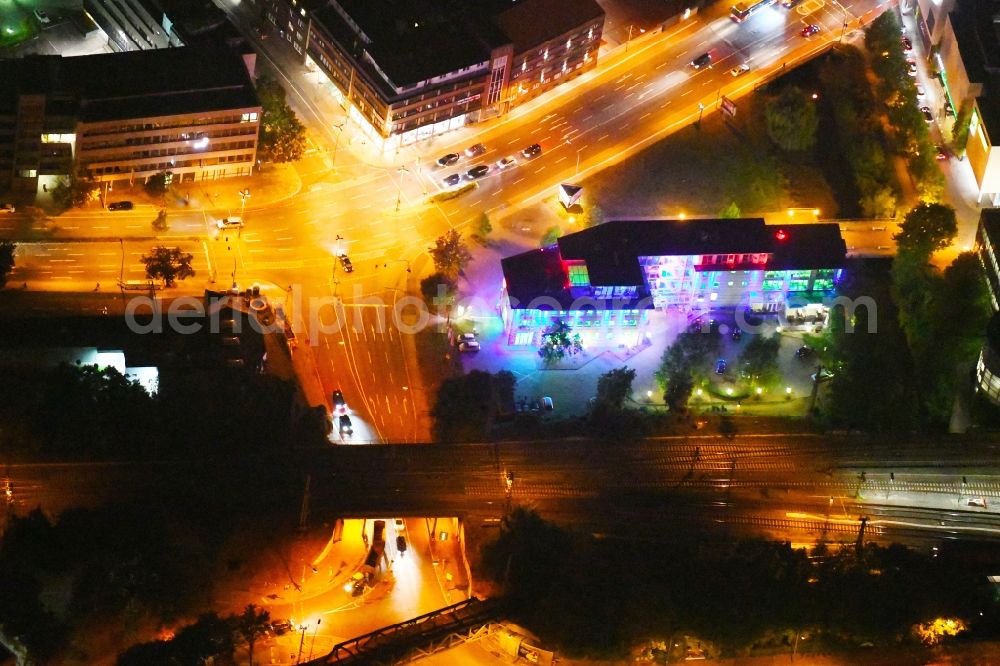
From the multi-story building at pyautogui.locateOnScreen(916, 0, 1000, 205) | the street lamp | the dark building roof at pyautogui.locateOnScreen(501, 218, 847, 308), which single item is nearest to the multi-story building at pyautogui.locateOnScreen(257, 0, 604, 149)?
the street lamp

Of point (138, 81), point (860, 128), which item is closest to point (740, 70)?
point (860, 128)

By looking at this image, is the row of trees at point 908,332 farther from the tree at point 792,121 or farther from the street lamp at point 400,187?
the street lamp at point 400,187

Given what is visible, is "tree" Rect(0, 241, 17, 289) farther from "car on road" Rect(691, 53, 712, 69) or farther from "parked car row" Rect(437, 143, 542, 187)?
"car on road" Rect(691, 53, 712, 69)

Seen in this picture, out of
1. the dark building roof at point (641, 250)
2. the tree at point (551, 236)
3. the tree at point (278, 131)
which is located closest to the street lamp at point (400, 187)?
the tree at point (278, 131)

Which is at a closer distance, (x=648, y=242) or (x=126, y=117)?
(x=648, y=242)

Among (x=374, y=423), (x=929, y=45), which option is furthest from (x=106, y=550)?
(x=929, y=45)

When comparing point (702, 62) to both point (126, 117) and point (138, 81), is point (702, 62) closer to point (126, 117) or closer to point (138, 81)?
point (138, 81)
